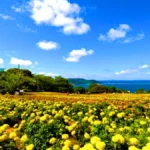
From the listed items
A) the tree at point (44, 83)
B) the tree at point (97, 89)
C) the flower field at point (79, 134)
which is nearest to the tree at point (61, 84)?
the tree at point (44, 83)

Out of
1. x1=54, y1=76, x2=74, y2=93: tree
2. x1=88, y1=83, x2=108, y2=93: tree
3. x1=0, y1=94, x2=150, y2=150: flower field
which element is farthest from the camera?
x1=54, y1=76, x2=74, y2=93: tree

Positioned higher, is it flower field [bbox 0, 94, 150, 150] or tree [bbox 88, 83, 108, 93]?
tree [bbox 88, 83, 108, 93]

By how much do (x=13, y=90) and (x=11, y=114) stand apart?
85.5 feet

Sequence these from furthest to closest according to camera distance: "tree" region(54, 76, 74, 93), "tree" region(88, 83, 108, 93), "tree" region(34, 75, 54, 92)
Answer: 1. "tree" region(54, 76, 74, 93)
2. "tree" region(34, 75, 54, 92)
3. "tree" region(88, 83, 108, 93)

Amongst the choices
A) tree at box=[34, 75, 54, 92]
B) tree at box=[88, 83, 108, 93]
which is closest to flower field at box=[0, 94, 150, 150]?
tree at box=[88, 83, 108, 93]

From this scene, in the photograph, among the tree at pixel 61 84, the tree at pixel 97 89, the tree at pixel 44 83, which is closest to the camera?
the tree at pixel 97 89

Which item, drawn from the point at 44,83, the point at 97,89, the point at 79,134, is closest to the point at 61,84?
the point at 44,83

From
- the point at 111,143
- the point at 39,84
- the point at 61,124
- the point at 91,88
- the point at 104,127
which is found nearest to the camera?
the point at 111,143

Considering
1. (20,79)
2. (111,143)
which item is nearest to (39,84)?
(20,79)

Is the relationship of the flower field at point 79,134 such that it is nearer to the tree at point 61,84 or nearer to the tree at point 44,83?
the tree at point 44,83

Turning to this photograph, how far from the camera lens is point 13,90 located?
3853 centimetres

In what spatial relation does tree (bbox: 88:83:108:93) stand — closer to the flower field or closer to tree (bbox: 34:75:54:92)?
tree (bbox: 34:75:54:92)

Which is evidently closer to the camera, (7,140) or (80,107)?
(7,140)

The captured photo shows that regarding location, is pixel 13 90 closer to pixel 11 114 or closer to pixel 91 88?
pixel 91 88
